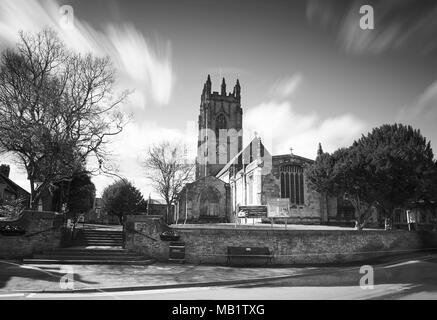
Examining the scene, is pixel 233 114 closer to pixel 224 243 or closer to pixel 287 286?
pixel 224 243

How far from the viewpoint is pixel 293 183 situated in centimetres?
3625

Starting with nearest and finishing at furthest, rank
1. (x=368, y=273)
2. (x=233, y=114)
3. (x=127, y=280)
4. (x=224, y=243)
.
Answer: (x=127, y=280) → (x=368, y=273) → (x=224, y=243) → (x=233, y=114)

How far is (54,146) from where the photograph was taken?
16.4 metres

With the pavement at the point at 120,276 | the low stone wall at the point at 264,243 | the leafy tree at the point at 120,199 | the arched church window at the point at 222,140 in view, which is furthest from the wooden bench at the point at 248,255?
the arched church window at the point at 222,140

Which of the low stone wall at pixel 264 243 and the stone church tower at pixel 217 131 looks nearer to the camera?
the low stone wall at pixel 264 243

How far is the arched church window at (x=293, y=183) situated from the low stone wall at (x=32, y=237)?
26003 mm

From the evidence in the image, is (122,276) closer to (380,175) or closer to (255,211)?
(255,211)

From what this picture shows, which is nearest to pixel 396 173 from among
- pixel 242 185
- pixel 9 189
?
pixel 242 185

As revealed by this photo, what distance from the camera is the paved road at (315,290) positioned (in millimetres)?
8953

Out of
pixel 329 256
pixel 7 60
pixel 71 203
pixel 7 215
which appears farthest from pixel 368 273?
pixel 71 203

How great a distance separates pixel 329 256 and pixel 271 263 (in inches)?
153

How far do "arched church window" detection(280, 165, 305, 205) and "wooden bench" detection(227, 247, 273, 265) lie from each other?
2015cm

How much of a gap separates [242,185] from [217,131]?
875 inches

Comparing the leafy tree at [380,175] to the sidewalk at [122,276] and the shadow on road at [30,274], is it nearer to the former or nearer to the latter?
the sidewalk at [122,276]
